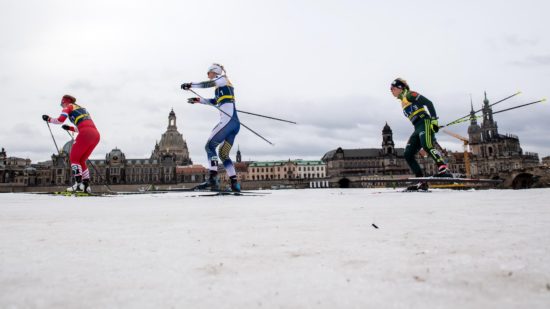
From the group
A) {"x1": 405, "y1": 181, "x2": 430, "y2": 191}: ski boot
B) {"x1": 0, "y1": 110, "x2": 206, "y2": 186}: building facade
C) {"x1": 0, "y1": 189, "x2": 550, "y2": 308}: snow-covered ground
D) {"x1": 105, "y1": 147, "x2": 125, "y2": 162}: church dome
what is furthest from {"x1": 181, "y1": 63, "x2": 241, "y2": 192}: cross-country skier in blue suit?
{"x1": 105, "y1": 147, "x2": 125, "y2": 162}: church dome

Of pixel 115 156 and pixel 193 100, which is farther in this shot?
pixel 115 156

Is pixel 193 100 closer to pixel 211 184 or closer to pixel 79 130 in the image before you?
pixel 211 184

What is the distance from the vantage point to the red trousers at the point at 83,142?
44.4 ft

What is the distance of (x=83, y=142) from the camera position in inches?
535

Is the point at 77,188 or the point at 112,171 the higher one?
the point at 112,171

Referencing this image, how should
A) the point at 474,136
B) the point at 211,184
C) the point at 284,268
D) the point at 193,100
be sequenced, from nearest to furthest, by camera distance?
the point at 284,268 < the point at 193,100 < the point at 211,184 < the point at 474,136

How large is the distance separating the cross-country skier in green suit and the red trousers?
1188 cm

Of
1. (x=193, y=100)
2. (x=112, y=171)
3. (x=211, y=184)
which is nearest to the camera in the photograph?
(x=193, y=100)

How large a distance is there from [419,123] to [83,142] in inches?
501

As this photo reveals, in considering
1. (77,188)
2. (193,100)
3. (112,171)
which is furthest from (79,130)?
(112,171)

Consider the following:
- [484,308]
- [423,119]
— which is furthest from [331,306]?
[423,119]

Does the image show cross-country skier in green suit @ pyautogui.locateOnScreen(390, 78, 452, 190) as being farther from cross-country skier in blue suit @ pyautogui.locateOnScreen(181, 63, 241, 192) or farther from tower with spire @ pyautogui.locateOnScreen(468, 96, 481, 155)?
tower with spire @ pyautogui.locateOnScreen(468, 96, 481, 155)

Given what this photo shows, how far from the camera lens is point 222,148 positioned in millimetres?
12445

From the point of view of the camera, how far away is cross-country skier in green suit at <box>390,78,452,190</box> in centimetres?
1214
